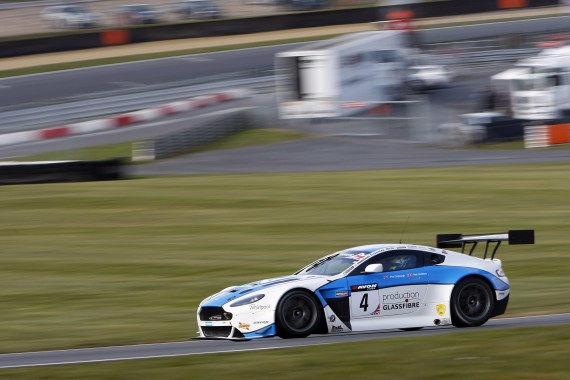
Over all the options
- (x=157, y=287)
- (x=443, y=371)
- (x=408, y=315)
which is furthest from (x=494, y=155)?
(x=443, y=371)

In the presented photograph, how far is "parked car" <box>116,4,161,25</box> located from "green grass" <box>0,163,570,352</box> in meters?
26.7

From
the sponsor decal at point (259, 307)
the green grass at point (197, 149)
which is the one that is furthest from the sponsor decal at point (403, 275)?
the green grass at point (197, 149)

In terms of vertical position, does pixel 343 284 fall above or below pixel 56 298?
above

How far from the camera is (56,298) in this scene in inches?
577

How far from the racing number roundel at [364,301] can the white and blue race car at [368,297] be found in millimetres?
11

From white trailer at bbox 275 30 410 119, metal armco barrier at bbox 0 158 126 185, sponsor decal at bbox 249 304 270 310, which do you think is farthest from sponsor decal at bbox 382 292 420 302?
white trailer at bbox 275 30 410 119

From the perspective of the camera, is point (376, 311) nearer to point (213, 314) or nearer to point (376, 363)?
point (213, 314)

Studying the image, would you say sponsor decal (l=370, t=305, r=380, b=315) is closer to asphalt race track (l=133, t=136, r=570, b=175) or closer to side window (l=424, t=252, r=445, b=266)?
side window (l=424, t=252, r=445, b=266)

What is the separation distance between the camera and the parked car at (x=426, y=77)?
1485 inches

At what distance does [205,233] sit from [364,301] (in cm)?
854

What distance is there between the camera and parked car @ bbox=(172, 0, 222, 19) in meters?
50.5

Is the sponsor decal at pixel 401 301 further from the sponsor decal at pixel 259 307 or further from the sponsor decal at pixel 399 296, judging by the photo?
the sponsor decal at pixel 259 307

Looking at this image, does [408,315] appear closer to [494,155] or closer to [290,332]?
[290,332]

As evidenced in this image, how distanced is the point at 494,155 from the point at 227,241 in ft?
40.9
